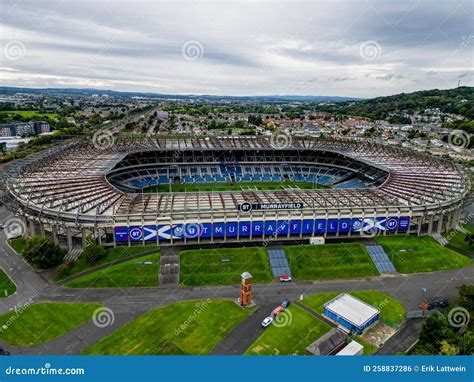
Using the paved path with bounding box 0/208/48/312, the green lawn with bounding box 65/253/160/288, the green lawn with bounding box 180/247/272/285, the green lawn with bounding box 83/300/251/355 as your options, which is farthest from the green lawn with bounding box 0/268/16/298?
the green lawn with bounding box 180/247/272/285

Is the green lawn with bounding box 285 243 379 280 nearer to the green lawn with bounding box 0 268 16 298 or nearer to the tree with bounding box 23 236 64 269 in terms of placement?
the tree with bounding box 23 236 64 269

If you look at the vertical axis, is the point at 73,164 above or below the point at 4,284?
above

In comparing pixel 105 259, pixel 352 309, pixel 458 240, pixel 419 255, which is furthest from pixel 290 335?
pixel 458 240

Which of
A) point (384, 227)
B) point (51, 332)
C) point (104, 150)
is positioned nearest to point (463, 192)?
point (384, 227)

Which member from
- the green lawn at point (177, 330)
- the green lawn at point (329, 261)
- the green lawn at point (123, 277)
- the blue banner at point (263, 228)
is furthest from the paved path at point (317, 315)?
the green lawn at point (123, 277)

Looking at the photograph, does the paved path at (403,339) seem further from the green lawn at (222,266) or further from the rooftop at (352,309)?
the green lawn at (222,266)

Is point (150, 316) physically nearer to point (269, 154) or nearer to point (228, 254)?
point (228, 254)
